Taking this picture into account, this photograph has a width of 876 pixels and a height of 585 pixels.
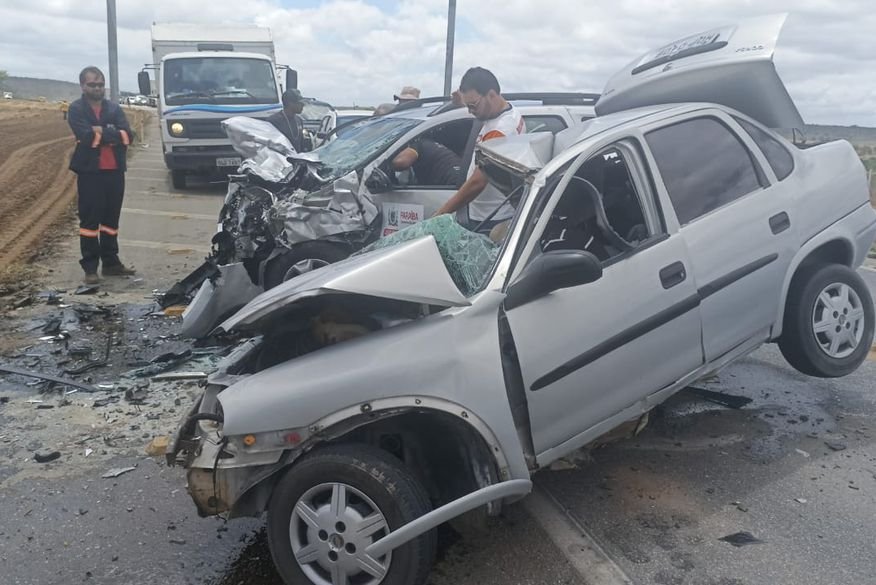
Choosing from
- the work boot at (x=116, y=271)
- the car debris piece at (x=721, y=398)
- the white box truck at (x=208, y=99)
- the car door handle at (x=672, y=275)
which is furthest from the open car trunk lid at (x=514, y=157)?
the white box truck at (x=208, y=99)

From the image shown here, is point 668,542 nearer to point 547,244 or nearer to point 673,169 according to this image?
point 547,244

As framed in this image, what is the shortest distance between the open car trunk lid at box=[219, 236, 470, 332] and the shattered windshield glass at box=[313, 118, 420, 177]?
11.9 ft

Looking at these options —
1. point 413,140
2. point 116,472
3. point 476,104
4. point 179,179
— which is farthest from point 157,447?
→ point 179,179

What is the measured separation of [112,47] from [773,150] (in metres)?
19.3

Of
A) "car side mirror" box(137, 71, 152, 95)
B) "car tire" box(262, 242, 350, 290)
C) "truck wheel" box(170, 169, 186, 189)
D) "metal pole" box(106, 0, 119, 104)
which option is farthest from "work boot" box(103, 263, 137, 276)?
"metal pole" box(106, 0, 119, 104)

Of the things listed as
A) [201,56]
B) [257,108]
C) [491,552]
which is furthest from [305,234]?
[201,56]

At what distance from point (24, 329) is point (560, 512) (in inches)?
193

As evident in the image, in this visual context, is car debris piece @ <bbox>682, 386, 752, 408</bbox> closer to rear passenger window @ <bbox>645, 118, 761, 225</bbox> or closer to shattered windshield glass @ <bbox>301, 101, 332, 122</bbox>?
rear passenger window @ <bbox>645, 118, 761, 225</bbox>

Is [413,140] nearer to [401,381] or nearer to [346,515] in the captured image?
[401,381]

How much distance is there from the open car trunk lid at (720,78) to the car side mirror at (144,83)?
13.8 metres

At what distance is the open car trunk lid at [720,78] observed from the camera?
4.42m

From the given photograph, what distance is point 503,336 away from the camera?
3092 mm

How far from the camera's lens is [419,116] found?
7223 mm

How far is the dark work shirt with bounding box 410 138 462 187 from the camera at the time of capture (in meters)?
6.69
